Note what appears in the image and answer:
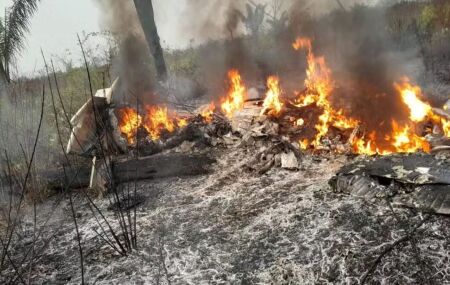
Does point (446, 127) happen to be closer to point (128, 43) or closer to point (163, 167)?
point (163, 167)

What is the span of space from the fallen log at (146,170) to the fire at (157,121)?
2176mm

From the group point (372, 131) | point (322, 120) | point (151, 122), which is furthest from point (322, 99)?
point (151, 122)

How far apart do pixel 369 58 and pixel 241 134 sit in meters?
5.99

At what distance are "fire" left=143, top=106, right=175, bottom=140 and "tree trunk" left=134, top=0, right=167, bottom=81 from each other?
3.64 metres

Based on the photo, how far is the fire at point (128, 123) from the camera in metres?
11.0

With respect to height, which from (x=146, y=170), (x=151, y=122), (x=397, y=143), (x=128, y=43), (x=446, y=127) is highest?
(x=128, y=43)

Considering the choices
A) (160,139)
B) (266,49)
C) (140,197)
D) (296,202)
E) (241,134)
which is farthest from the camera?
(266,49)

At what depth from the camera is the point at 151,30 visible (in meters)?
14.8

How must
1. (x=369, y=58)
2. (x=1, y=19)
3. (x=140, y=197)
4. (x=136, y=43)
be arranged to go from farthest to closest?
1. (x=136, y=43)
2. (x=369, y=58)
3. (x=1, y=19)
4. (x=140, y=197)

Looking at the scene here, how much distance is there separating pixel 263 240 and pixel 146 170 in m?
4.36

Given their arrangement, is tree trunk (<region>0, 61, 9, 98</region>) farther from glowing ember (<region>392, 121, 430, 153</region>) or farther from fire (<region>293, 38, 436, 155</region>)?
glowing ember (<region>392, 121, 430, 153</region>)

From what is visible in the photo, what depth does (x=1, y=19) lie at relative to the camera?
11500 millimetres

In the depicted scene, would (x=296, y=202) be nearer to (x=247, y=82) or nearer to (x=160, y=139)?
(x=160, y=139)

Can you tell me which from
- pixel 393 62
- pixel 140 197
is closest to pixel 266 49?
pixel 393 62
